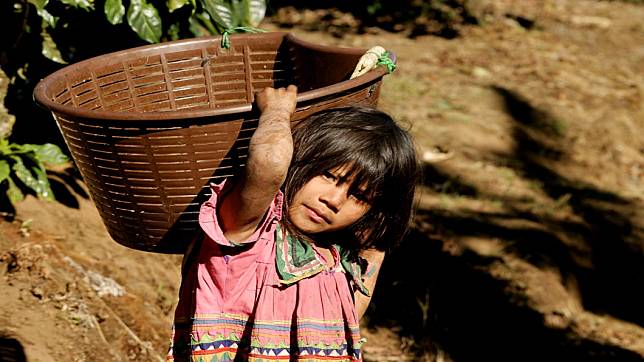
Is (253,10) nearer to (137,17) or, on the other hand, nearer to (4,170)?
(137,17)

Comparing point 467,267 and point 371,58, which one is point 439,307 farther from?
point 371,58

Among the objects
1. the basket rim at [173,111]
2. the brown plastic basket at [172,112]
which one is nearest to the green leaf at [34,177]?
the brown plastic basket at [172,112]

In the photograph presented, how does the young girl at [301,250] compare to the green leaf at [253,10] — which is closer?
the young girl at [301,250]

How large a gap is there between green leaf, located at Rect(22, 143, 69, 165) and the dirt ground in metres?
0.23

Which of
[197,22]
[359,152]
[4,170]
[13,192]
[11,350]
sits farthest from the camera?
[197,22]

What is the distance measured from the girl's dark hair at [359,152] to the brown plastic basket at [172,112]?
4 centimetres

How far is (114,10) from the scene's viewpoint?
113 inches

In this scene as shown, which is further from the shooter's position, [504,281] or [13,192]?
[504,281]

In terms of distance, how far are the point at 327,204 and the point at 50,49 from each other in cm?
203

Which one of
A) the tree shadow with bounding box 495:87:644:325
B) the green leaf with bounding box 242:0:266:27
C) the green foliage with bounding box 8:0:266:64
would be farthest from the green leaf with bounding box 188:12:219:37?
the tree shadow with bounding box 495:87:644:325

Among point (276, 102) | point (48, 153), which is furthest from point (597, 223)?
point (276, 102)

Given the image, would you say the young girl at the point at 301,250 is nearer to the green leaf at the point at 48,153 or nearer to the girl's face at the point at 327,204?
the girl's face at the point at 327,204

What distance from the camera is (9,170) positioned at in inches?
126

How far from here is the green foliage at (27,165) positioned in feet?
10.9
